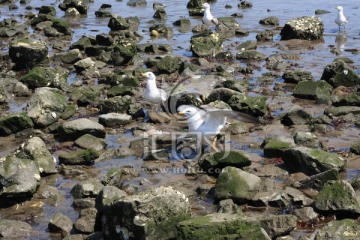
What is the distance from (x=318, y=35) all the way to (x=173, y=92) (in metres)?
10.1

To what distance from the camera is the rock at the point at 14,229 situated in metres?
8.72

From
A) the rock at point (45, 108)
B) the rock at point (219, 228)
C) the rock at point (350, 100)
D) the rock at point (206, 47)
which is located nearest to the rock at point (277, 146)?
the rock at point (350, 100)

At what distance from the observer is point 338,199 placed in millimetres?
8742

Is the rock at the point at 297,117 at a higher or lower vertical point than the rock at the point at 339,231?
lower

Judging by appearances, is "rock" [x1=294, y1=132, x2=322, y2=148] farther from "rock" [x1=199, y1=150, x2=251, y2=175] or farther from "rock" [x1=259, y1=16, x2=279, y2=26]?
"rock" [x1=259, y1=16, x2=279, y2=26]

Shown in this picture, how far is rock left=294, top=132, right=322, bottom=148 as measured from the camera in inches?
464

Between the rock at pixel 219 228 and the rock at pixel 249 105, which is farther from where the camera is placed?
the rock at pixel 249 105

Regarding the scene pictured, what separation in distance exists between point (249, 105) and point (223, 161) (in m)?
3.22

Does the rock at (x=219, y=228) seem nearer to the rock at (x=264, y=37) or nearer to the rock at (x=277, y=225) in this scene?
the rock at (x=277, y=225)

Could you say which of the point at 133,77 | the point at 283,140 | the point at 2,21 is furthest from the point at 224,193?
the point at 2,21

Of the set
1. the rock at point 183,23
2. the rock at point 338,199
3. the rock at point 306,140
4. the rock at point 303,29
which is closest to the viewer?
the rock at point 338,199

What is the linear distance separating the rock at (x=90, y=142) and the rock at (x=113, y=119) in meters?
1.13

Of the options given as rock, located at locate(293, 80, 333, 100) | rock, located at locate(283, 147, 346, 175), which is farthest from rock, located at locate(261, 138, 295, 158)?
rock, located at locate(293, 80, 333, 100)

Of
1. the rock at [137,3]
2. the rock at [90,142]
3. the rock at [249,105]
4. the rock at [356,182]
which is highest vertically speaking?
the rock at [356,182]
